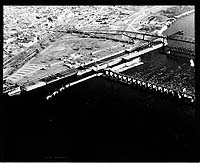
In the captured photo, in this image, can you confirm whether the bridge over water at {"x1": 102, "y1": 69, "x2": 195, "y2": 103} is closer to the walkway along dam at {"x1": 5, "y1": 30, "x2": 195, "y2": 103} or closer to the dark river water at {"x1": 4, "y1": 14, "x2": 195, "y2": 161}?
the walkway along dam at {"x1": 5, "y1": 30, "x2": 195, "y2": 103}

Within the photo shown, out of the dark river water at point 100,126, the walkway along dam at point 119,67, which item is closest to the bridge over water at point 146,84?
the walkway along dam at point 119,67

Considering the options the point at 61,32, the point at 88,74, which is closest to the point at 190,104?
the point at 88,74

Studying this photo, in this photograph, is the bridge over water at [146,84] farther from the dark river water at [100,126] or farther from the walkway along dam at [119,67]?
the dark river water at [100,126]

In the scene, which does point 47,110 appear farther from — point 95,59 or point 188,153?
point 188,153

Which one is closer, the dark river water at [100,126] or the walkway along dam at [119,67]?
the dark river water at [100,126]

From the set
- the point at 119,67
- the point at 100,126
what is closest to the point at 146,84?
the point at 119,67

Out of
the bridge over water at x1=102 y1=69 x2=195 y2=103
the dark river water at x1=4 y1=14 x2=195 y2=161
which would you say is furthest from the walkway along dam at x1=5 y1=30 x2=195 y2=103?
the dark river water at x1=4 y1=14 x2=195 y2=161

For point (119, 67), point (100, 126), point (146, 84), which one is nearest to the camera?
point (100, 126)

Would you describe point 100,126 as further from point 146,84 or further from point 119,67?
point 119,67
